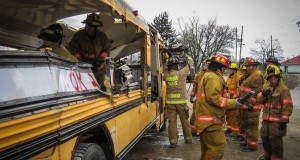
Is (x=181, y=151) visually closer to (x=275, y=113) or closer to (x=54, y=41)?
(x=275, y=113)

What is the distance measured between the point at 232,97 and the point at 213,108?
457cm

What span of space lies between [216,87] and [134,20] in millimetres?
1585

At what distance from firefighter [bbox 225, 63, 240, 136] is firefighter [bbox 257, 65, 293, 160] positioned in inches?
89.7

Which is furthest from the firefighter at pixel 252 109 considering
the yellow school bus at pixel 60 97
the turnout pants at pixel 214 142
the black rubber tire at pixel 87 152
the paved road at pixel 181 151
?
the black rubber tire at pixel 87 152

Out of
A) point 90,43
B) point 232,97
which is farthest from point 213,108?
point 232,97

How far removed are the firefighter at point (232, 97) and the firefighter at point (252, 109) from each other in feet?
3.28

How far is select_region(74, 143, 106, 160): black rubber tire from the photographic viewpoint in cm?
268

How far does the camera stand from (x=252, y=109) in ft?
20.7

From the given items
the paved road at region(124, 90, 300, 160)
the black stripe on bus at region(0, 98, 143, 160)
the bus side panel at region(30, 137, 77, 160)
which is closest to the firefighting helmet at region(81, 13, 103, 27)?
the black stripe on bus at region(0, 98, 143, 160)

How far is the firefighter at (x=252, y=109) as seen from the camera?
6.23 m

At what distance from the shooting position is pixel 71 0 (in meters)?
3.99

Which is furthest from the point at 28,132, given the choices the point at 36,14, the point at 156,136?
the point at 156,136

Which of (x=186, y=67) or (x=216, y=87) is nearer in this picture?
(x=216, y=87)

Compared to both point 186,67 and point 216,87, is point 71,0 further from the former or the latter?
point 186,67
